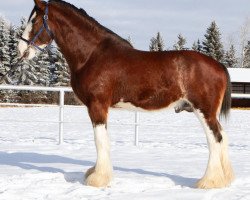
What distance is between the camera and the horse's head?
16.8ft

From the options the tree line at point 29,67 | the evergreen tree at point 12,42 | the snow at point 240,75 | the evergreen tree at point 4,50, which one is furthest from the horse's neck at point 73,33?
the evergreen tree at point 12,42

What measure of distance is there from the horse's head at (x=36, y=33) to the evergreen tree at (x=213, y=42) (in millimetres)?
46111

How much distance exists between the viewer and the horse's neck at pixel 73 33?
5.09 m

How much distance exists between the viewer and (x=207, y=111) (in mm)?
4809

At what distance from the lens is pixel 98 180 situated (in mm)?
4770

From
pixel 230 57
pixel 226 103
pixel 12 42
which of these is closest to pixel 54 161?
pixel 226 103

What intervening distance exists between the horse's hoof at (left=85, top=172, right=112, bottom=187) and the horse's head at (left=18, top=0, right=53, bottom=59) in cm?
166

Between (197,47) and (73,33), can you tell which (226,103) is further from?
(197,47)

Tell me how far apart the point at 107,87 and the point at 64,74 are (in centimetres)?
3979

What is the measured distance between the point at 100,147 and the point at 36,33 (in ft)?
5.26

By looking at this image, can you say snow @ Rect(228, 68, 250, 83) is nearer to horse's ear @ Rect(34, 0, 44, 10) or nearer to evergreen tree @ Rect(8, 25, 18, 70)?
evergreen tree @ Rect(8, 25, 18, 70)

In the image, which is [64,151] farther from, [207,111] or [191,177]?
[207,111]

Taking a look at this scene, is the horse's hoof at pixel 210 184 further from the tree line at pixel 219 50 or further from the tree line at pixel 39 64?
the tree line at pixel 219 50

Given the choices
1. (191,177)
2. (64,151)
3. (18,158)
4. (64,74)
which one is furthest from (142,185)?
(64,74)
